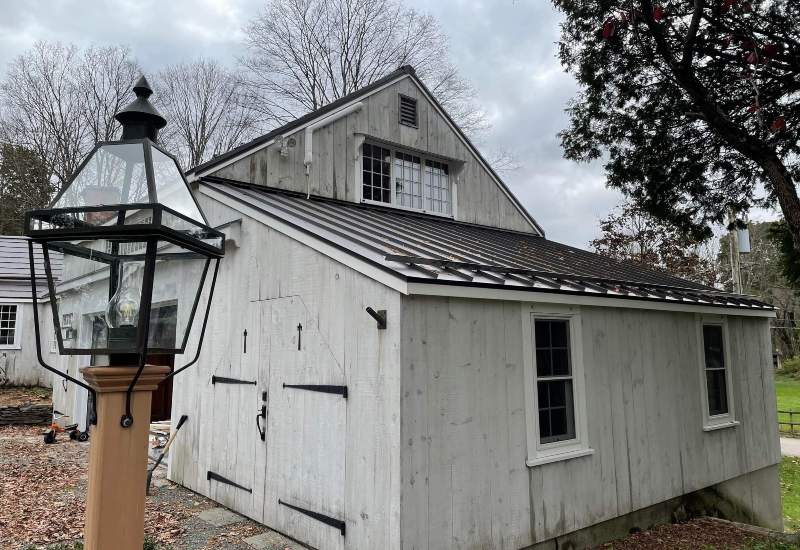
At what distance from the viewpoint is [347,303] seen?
5.23m

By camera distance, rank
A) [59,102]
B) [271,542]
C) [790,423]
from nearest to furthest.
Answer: [271,542], [790,423], [59,102]

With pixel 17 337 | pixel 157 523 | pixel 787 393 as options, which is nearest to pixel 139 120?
pixel 157 523

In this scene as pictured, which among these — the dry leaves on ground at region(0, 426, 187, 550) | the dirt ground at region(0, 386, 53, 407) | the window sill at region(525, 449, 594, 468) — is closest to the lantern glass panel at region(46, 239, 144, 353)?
the dry leaves on ground at region(0, 426, 187, 550)

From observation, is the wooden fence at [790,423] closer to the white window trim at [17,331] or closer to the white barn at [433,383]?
the white barn at [433,383]

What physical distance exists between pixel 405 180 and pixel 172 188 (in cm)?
804

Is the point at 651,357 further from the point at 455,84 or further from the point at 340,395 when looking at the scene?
the point at 455,84

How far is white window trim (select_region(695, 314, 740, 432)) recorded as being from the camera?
8.09 m

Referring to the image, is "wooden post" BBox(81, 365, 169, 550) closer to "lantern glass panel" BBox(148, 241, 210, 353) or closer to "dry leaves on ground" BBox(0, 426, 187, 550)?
"lantern glass panel" BBox(148, 241, 210, 353)

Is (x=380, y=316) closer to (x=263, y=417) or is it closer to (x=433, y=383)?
(x=433, y=383)

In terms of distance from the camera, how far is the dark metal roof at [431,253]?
5.09m

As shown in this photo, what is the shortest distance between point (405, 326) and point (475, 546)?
2189 millimetres

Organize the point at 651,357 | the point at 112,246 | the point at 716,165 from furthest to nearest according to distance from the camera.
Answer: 1. the point at 716,165
2. the point at 651,357
3. the point at 112,246

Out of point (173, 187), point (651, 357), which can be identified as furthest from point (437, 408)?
point (651, 357)

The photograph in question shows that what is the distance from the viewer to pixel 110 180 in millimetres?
2479
